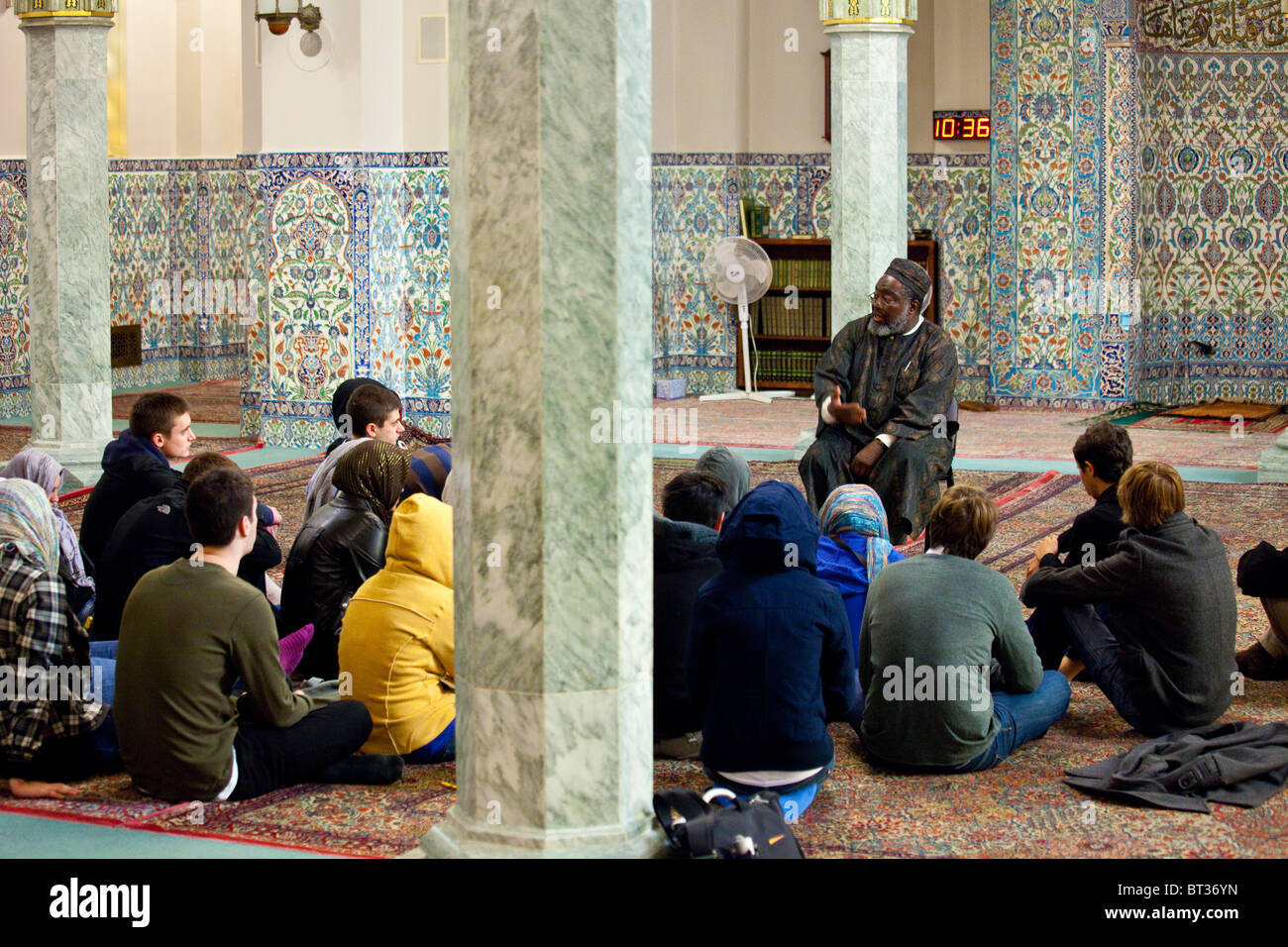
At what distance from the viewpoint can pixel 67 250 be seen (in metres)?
8.99

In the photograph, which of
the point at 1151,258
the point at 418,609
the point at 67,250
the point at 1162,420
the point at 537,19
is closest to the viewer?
the point at 537,19

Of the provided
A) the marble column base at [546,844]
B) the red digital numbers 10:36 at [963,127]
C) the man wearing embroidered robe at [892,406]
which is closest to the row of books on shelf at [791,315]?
the red digital numbers 10:36 at [963,127]

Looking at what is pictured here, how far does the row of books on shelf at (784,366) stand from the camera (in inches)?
494

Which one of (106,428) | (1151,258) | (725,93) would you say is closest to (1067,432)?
(1151,258)

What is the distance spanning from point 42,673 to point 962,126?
9034mm

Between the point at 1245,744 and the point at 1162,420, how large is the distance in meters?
7.13

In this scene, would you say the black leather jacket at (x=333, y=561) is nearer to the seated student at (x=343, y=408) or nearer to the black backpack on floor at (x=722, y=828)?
the seated student at (x=343, y=408)

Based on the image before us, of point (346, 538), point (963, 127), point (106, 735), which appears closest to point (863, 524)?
point (346, 538)

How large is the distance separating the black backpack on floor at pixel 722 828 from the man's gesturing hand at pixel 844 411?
3.17 meters

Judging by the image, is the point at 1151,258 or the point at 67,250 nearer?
the point at 67,250

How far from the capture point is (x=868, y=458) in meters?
6.62

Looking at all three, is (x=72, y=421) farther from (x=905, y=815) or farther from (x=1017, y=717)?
(x=905, y=815)

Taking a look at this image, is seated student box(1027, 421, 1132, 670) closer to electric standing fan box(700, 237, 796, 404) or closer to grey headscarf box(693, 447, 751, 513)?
grey headscarf box(693, 447, 751, 513)
